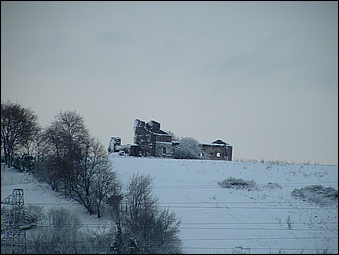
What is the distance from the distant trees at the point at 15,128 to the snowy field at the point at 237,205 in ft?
4.28

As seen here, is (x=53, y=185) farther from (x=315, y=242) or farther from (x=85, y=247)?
(x=315, y=242)

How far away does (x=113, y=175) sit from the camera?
1064 inches

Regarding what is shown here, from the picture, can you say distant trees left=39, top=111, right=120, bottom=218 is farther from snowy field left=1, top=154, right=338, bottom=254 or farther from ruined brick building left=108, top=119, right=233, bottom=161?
ruined brick building left=108, top=119, right=233, bottom=161

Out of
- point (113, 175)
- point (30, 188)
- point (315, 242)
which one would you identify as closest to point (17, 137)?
point (30, 188)

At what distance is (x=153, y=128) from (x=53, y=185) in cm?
2131

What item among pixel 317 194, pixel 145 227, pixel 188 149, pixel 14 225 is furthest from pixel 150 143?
pixel 14 225

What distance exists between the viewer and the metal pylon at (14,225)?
736 inches

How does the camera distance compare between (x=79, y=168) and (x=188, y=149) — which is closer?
(x=79, y=168)

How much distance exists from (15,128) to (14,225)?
5479 millimetres

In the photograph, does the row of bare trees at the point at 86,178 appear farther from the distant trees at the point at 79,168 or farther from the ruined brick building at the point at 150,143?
the ruined brick building at the point at 150,143

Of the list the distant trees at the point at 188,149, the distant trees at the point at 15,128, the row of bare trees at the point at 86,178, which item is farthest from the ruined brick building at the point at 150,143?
the distant trees at the point at 15,128

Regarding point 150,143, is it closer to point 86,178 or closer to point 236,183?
point 236,183

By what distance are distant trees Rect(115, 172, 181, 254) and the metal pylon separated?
4638 mm

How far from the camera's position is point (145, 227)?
20500mm
